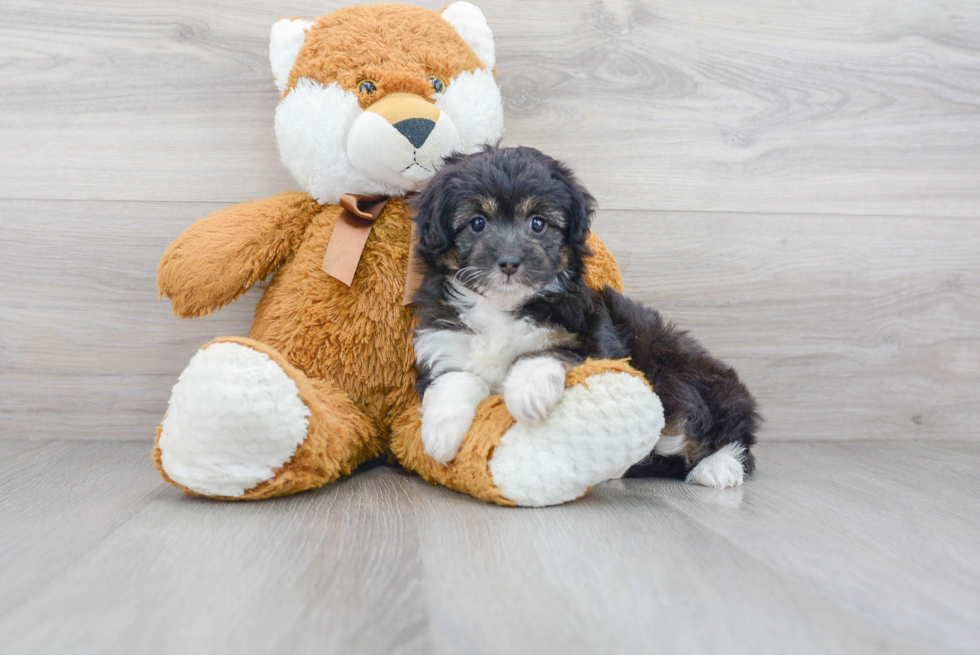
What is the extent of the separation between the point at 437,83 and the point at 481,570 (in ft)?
3.94

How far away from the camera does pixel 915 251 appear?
230 centimetres

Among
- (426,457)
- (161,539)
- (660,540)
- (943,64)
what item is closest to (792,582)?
(660,540)

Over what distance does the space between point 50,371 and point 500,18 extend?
1.73 metres

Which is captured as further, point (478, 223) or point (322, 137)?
point (322, 137)

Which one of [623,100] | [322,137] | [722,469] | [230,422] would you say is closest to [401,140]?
[322,137]

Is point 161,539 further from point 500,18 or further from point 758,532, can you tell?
point 500,18

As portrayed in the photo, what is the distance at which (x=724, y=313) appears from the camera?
2.23m

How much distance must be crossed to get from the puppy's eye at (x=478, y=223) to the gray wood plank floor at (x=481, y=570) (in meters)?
0.58

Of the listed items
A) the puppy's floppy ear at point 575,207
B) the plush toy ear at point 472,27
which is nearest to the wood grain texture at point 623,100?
the plush toy ear at point 472,27

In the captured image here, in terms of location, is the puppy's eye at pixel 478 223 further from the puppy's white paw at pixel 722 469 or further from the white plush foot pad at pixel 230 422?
the puppy's white paw at pixel 722 469

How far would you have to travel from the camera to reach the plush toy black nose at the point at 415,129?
162 cm

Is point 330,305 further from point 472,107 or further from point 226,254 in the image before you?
point 472,107

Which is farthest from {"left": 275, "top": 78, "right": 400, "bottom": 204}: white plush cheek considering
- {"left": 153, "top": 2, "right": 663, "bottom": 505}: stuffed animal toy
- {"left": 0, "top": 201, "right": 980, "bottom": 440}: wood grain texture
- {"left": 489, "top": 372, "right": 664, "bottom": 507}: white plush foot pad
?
{"left": 489, "top": 372, "right": 664, "bottom": 507}: white plush foot pad

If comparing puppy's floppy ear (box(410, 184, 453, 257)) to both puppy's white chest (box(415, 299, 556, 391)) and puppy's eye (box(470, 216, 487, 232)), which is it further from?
puppy's white chest (box(415, 299, 556, 391))
